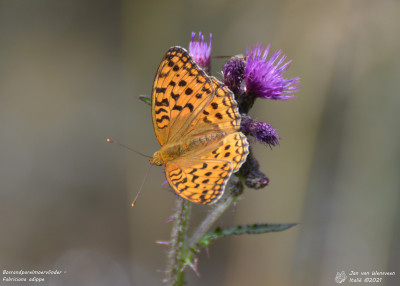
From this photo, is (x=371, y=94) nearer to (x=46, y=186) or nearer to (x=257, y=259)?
(x=257, y=259)

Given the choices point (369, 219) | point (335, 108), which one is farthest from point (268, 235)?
point (335, 108)

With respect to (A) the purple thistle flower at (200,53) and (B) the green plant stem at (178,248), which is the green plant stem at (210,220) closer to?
(B) the green plant stem at (178,248)

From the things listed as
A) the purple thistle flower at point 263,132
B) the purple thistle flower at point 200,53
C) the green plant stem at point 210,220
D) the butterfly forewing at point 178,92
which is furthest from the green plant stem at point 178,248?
the purple thistle flower at point 200,53

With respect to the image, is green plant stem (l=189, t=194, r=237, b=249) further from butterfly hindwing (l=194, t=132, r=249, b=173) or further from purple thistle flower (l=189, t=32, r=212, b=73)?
purple thistle flower (l=189, t=32, r=212, b=73)

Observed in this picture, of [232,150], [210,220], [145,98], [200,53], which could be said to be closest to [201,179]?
[232,150]

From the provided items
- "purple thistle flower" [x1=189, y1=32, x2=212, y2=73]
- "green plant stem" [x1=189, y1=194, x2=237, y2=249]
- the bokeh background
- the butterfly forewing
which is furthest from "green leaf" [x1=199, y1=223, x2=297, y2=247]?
the bokeh background

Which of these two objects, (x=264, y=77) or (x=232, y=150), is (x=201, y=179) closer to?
(x=232, y=150)
